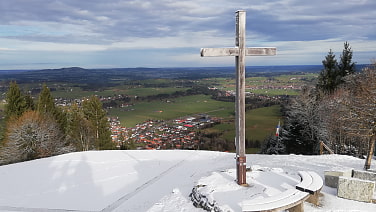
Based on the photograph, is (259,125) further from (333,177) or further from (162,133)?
(333,177)

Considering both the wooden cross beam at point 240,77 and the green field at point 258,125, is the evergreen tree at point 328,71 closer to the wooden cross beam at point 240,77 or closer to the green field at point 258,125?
the green field at point 258,125

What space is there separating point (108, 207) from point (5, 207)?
290cm

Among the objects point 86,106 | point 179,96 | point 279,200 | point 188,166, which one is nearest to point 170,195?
point 279,200

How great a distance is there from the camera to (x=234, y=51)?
22.0ft

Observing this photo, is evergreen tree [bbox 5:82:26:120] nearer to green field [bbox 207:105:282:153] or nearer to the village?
the village

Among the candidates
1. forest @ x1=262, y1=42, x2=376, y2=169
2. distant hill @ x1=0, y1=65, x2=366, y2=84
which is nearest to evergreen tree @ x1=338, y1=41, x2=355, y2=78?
forest @ x1=262, y1=42, x2=376, y2=169

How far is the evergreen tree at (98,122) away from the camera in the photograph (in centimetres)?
2570

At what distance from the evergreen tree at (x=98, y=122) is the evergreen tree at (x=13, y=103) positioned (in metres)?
6.27

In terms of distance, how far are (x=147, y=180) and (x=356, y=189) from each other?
244 inches

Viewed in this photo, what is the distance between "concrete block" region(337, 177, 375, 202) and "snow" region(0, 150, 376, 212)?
0.53ft

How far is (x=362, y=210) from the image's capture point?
5.76m

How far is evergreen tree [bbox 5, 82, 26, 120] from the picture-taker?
25844 millimetres

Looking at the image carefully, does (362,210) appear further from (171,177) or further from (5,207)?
(5,207)

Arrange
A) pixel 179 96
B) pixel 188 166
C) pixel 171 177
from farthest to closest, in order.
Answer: pixel 179 96, pixel 188 166, pixel 171 177
